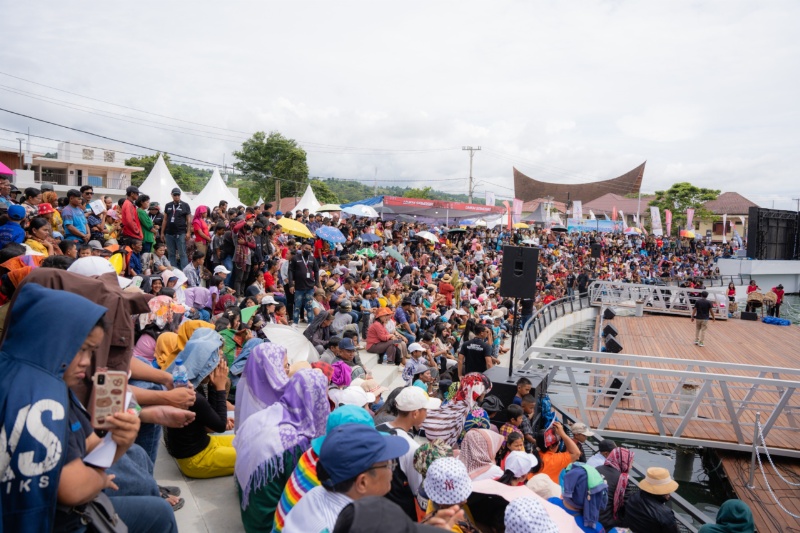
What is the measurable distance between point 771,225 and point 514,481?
34.4 metres

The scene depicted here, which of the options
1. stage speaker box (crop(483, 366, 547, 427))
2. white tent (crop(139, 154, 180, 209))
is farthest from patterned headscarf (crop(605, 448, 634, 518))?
white tent (crop(139, 154, 180, 209))

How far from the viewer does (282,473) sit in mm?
3691

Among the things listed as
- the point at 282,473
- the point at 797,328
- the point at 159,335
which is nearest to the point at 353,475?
the point at 282,473

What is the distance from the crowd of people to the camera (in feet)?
6.10

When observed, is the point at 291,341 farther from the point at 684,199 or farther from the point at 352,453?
the point at 684,199

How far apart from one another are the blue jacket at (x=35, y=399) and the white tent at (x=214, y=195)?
16.2 meters

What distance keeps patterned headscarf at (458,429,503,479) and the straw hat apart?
5.72 feet

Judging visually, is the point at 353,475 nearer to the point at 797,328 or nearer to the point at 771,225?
the point at 797,328

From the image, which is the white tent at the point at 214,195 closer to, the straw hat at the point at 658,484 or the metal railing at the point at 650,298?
the straw hat at the point at 658,484

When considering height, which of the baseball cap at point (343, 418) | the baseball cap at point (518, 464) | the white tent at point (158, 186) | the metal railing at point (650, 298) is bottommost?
the metal railing at point (650, 298)

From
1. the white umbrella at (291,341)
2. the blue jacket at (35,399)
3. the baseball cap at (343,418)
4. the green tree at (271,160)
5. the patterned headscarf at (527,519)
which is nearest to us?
the blue jacket at (35,399)

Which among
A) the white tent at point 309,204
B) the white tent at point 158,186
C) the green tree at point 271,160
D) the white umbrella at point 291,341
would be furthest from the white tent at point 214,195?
the green tree at point 271,160

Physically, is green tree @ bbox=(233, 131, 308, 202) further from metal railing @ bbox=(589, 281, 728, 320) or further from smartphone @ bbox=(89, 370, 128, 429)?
smartphone @ bbox=(89, 370, 128, 429)

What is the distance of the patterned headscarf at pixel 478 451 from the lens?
430cm
